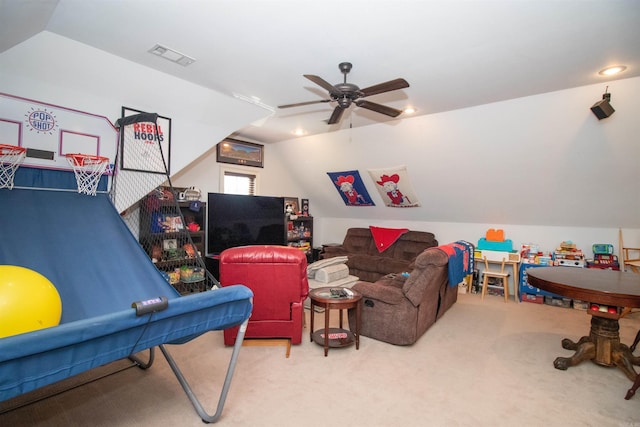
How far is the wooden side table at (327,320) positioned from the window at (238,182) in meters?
3.13

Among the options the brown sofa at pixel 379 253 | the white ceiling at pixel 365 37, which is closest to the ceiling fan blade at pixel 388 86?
the white ceiling at pixel 365 37

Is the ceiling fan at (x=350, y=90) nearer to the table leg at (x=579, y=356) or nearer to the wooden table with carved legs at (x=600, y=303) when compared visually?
the wooden table with carved legs at (x=600, y=303)

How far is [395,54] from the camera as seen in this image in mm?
2729

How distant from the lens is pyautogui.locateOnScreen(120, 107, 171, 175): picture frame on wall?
3.28 metres

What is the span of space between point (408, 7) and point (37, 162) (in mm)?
3128

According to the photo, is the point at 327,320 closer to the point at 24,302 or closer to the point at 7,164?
the point at 24,302

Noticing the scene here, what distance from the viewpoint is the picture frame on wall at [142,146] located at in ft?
10.8

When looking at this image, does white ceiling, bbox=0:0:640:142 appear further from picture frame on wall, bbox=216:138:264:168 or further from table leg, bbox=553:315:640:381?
table leg, bbox=553:315:640:381

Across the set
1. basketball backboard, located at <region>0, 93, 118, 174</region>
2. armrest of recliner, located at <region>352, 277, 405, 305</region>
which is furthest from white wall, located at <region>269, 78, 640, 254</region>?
basketball backboard, located at <region>0, 93, 118, 174</region>

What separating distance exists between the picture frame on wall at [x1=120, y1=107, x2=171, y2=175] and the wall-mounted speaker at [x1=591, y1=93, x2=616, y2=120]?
4385 millimetres

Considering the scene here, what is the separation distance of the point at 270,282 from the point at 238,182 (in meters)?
3.35

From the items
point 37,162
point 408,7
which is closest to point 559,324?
point 408,7

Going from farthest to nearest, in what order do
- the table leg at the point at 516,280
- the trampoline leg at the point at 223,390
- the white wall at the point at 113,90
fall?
the table leg at the point at 516,280 < the white wall at the point at 113,90 < the trampoline leg at the point at 223,390

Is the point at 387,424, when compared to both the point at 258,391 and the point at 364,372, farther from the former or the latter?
the point at 258,391
